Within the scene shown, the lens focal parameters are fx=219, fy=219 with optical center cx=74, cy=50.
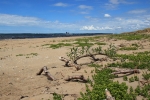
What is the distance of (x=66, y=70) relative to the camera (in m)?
15.3

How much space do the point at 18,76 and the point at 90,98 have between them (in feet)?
23.2

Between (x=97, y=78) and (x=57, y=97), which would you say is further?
(x=97, y=78)

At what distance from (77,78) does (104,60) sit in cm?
585

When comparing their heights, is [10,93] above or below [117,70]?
below

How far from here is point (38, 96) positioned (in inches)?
408

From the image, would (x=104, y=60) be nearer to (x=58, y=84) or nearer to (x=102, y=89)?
(x=58, y=84)

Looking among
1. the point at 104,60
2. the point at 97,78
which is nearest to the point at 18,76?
the point at 97,78

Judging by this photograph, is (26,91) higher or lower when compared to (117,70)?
lower

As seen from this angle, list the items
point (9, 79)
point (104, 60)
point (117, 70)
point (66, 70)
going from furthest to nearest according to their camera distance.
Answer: point (104, 60) < point (66, 70) < point (9, 79) < point (117, 70)

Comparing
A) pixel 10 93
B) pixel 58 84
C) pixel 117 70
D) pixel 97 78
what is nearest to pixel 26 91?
pixel 10 93

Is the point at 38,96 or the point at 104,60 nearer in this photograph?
the point at 38,96

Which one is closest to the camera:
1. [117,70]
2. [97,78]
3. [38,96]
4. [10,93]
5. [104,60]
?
[38,96]

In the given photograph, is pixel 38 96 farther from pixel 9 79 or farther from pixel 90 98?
pixel 9 79

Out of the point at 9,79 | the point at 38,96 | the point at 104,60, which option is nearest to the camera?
the point at 38,96
